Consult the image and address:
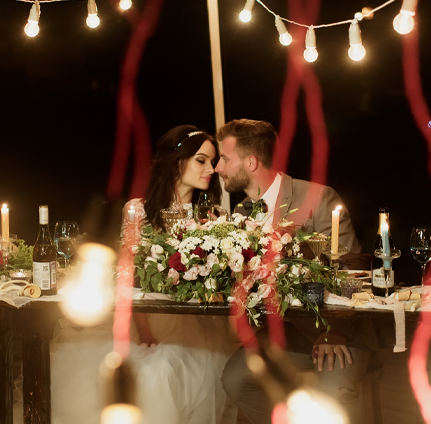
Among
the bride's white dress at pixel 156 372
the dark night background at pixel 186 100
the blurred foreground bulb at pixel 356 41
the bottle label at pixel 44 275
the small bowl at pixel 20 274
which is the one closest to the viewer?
the bottle label at pixel 44 275

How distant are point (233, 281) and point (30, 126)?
2774 millimetres

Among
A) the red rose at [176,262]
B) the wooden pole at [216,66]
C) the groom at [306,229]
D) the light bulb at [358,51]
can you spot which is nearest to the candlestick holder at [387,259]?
the groom at [306,229]

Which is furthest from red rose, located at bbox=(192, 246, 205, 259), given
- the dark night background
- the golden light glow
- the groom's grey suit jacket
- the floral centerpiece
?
the dark night background

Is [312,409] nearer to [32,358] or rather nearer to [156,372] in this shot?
[156,372]

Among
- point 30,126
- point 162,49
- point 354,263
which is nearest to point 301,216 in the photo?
point 354,263

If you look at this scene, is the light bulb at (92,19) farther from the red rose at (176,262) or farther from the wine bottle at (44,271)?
the red rose at (176,262)

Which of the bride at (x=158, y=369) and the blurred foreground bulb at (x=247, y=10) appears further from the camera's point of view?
the blurred foreground bulb at (x=247, y=10)

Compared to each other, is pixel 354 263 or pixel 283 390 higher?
pixel 354 263

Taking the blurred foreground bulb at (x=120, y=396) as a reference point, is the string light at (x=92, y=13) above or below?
above

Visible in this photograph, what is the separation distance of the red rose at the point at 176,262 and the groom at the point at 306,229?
38 cm

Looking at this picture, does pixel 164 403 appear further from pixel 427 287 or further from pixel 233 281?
pixel 427 287

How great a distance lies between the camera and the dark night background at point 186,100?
3.66 meters

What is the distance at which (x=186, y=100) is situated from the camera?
4.11m

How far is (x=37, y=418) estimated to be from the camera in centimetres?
189
